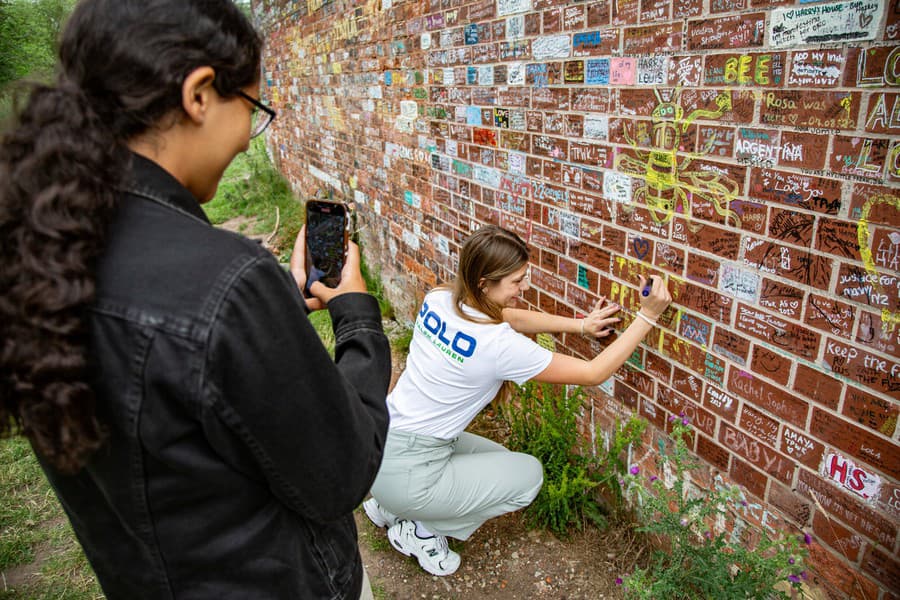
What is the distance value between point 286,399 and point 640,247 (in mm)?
1839

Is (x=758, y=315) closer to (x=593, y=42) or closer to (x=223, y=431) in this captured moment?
(x=593, y=42)

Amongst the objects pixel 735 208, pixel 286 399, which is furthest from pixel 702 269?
pixel 286 399

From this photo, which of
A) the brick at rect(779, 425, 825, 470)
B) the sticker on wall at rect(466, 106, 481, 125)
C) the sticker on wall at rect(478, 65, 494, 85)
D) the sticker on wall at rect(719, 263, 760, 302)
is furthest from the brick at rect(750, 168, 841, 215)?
the sticker on wall at rect(466, 106, 481, 125)

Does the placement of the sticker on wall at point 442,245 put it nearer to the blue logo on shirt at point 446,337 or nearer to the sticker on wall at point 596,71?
the blue logo on shirt at point 446,337

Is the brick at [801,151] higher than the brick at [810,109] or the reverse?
the reverse

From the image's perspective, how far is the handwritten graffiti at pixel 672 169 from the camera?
2.11m

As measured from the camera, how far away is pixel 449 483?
9.23 feet

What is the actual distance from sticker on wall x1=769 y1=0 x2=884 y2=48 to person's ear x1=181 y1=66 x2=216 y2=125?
5.16 ft

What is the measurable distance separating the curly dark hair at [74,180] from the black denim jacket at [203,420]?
5 cm

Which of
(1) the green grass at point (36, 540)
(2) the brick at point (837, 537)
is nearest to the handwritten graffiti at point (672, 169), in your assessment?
(2) the brick at point (837, 537)

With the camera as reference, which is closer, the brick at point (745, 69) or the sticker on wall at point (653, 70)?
the brick at point (745, 69)

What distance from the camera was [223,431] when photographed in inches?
40.8

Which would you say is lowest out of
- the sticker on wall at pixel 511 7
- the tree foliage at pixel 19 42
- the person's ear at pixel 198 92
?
the person's ear at pixel 198 92

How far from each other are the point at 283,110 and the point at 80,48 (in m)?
8.48
